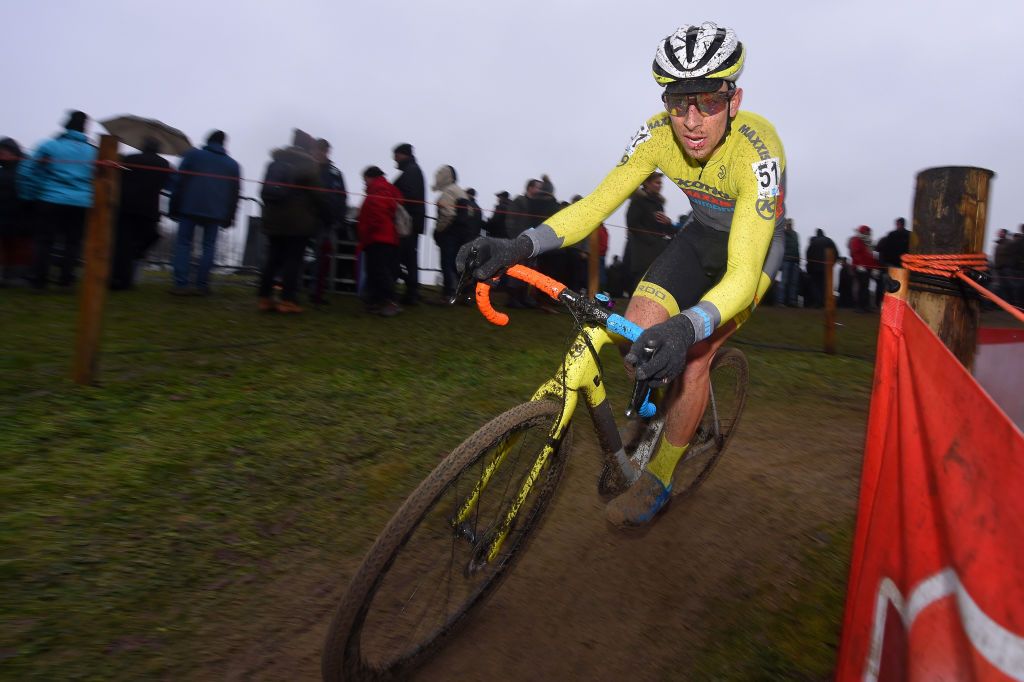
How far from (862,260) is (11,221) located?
54.7 ft

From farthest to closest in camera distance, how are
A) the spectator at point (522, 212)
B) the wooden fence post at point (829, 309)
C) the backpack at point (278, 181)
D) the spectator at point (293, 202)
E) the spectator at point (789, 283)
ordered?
the spectator at point (789, 283), the spectator at point (522, 212), the wooden fence post at point (829, 309), the spectator at point (293, 202), the backpack at point (278, 181)

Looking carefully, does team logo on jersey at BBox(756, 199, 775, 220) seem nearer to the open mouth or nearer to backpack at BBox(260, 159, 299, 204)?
the open mouth

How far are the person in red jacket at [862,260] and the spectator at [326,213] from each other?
12336 millimetres

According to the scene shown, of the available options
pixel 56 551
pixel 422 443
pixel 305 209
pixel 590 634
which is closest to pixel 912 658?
pixel 590 634

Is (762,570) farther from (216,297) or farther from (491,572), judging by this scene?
(216,297)

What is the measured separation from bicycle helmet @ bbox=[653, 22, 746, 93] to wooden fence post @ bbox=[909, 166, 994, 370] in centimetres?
87

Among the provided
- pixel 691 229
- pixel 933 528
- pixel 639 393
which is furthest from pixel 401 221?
pixel 933 528

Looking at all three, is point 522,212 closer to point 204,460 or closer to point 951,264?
point 204,460

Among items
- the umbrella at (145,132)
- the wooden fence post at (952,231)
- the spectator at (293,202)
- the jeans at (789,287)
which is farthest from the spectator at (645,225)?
the wooden fence post at (952,231)

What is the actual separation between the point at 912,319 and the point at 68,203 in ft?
31.1

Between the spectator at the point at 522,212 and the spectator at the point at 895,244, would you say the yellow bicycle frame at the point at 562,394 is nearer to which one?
the spectator at the point at 522,212

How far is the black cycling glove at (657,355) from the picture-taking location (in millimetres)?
2516

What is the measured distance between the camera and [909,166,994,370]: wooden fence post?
9.33 feet

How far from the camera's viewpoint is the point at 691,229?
392 cm
